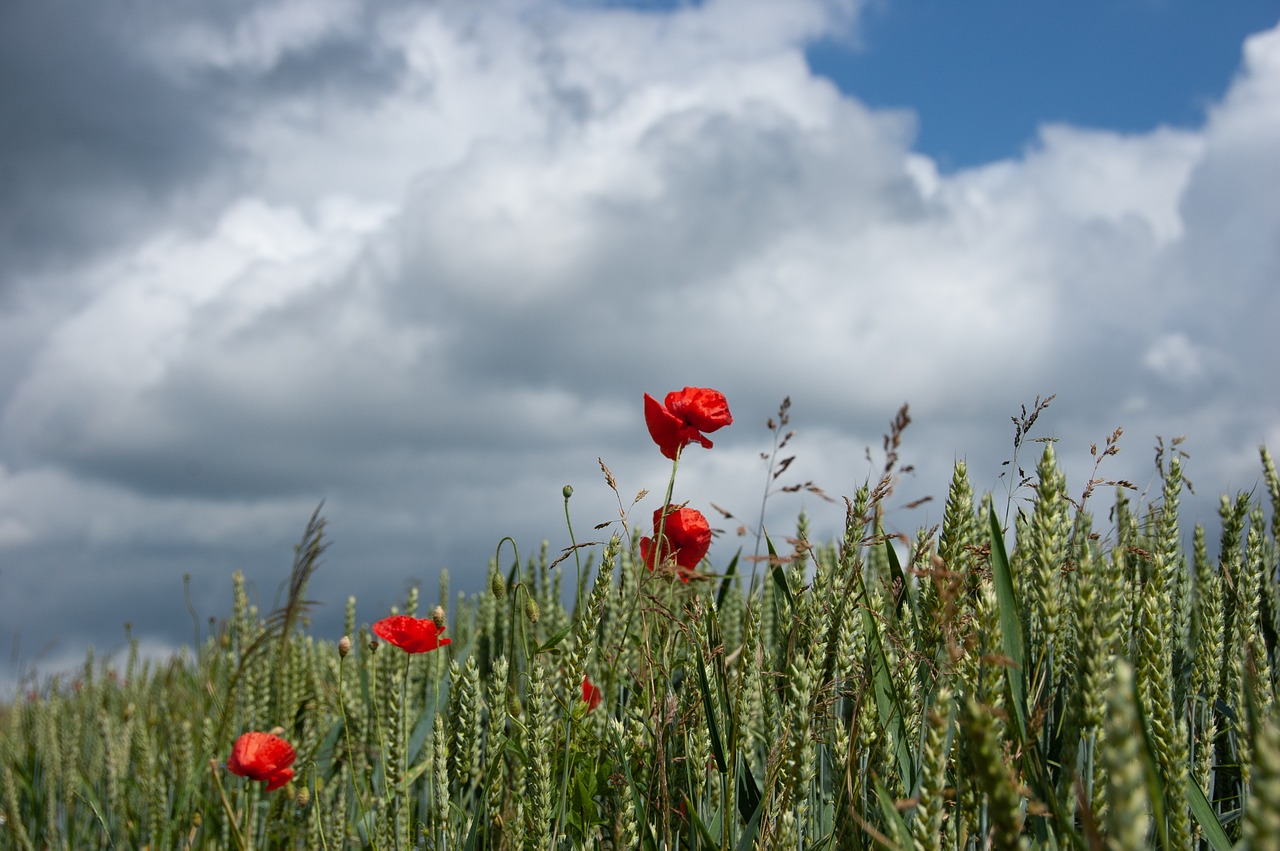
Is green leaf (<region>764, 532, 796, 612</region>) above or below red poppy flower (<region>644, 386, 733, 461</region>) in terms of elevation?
below

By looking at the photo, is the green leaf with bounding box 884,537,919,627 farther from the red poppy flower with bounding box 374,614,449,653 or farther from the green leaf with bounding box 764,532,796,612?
the red poppy flower with bounding box 374,614,449,653

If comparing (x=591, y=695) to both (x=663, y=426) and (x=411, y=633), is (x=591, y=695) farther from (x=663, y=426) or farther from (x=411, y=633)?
(x=663, y=426)

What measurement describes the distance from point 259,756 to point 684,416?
1576 millimetres

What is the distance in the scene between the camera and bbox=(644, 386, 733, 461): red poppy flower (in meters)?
2.20

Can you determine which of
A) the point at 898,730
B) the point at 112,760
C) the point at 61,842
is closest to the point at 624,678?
the point at 898,730

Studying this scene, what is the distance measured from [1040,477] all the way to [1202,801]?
65 cm

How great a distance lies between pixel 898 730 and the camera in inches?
70.5

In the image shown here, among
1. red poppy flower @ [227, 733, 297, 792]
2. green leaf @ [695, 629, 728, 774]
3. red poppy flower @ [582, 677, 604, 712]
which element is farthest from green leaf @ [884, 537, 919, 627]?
red poppy flower @ [227, 733, 297, 792]

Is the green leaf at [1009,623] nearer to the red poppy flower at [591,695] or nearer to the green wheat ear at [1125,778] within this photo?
the green wheat ear at [1125,778]

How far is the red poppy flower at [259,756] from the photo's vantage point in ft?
8.63

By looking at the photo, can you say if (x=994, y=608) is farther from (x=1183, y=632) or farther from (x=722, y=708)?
(x=1183, y=632)

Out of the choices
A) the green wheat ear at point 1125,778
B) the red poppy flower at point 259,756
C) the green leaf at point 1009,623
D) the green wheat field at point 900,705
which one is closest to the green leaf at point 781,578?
the green wheat field at point 900,705

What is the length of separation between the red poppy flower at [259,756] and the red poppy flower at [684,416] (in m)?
1.45

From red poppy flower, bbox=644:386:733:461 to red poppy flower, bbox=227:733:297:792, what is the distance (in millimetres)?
1453
